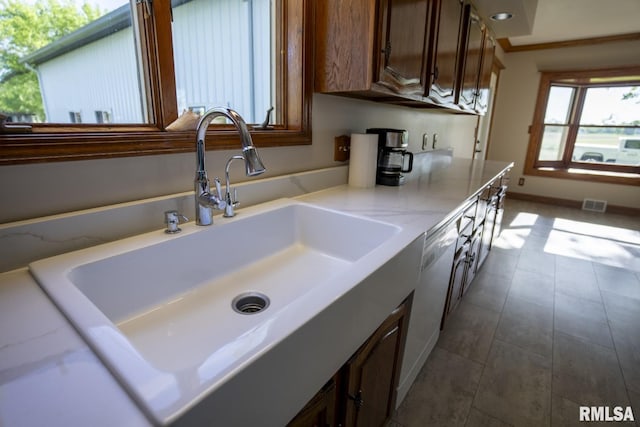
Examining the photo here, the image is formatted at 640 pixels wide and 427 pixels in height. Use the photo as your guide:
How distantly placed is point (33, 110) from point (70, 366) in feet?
2.44

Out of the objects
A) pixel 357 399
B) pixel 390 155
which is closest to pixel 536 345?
pixel 390 155

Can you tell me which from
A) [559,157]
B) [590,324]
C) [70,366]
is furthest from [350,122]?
[559,157]

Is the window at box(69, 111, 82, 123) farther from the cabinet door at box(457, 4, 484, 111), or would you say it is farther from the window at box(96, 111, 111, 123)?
the cabinet door at box(457, 4, 484, 111)

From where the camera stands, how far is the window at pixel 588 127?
4.33m

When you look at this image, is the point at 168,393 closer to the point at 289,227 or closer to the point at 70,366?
the point at 70,366

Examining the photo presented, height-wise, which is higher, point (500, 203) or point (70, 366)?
point (70, 366)

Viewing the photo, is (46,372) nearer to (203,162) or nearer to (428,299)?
(203,162)

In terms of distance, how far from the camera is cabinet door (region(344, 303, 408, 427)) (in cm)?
81

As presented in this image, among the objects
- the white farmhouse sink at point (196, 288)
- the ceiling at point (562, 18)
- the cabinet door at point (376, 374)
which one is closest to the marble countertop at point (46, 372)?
the white farmhouse sink at point (196, 288)

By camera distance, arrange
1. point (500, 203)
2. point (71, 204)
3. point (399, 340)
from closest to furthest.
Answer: point (71, 204), point (399, 340), point (500, 203)

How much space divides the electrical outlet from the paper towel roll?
0.11ft

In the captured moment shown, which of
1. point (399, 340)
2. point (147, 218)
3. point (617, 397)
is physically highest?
point (147, 218)

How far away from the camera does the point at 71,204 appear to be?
79 centimetres

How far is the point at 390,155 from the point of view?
1751mm
